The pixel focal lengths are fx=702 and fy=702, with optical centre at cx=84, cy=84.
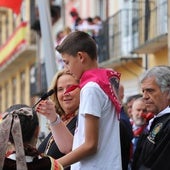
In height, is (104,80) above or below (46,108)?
above

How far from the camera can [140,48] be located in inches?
634

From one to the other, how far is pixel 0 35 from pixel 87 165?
112ft

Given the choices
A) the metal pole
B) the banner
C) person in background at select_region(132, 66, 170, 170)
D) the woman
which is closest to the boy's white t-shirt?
person in background at select_region(132, 66, 170, 170)

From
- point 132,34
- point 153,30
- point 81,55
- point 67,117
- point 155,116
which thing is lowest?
point 132,34

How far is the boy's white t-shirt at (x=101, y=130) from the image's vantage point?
4.34 m

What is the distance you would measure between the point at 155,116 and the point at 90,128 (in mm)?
646

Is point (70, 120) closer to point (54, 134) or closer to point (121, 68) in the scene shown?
point (54, 134)

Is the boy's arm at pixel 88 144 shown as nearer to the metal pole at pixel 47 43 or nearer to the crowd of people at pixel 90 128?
the crowd of people at pixel 90 128

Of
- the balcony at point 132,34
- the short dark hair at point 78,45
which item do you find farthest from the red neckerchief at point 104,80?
the balcony at point 132,34

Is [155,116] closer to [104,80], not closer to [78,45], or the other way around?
[104,80]

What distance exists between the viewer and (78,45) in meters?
4.50

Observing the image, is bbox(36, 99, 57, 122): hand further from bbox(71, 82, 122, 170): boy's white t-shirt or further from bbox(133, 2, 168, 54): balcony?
bbox(133, 2, 168, 54): balcony

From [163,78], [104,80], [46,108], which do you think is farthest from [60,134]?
[163,78]

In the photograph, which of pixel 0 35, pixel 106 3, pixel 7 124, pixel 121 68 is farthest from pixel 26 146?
pixel 0 35
